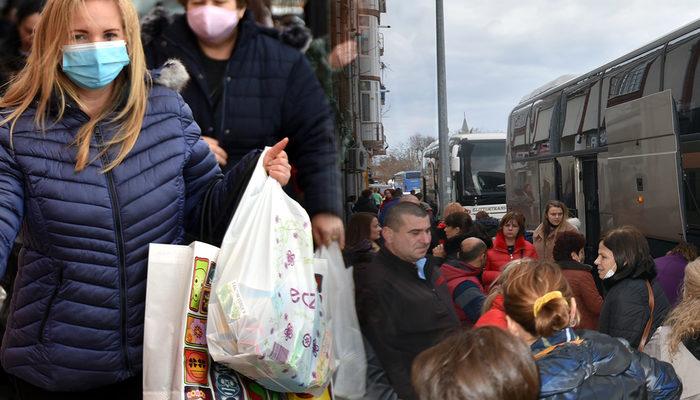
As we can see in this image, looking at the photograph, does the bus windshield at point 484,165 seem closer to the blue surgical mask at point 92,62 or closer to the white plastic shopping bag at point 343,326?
the white plastic shopping bag at point 343,326

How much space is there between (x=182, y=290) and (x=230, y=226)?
0.17m

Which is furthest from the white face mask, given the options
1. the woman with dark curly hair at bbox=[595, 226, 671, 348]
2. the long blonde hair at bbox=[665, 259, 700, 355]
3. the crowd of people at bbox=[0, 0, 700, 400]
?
the crowd of people at bbox=[0, 0, 700, 400]

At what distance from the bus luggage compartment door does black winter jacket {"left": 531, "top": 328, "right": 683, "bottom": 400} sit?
3.08 m

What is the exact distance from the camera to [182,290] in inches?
63.7

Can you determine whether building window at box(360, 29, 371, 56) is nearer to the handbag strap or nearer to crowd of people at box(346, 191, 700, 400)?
crowd of people at box(346, 191, 700, 400)

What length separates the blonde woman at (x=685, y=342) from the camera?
2.73 m

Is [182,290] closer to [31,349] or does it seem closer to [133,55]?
[31,349]

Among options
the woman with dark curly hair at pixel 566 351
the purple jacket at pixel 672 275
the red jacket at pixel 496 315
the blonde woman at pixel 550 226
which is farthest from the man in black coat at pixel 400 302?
the blonde woman at pixel 550 226

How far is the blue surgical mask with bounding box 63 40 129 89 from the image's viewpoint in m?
1.61

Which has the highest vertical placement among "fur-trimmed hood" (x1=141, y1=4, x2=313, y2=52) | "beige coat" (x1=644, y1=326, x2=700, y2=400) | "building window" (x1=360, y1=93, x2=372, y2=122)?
"fur-trimmed hood" (x1=141, y1=4, x2=313, y2=52)

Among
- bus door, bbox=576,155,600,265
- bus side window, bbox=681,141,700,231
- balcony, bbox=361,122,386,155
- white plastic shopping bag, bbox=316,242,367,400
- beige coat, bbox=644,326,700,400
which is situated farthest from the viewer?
bus door, bbox=576,155,600,265

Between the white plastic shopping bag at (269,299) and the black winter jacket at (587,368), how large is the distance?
58cm

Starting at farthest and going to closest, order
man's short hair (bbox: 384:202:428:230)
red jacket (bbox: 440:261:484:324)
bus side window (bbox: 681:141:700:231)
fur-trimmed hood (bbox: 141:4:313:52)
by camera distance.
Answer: bus side window (bbox: 681:141:700:231), red jacket (bbox: 440:261:484:324), man's short hair (bbox: 384:202:428:230), fur-trimmed hood (bbox: 141:4:313:52)

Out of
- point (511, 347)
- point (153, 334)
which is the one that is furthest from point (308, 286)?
point (511, 347)
